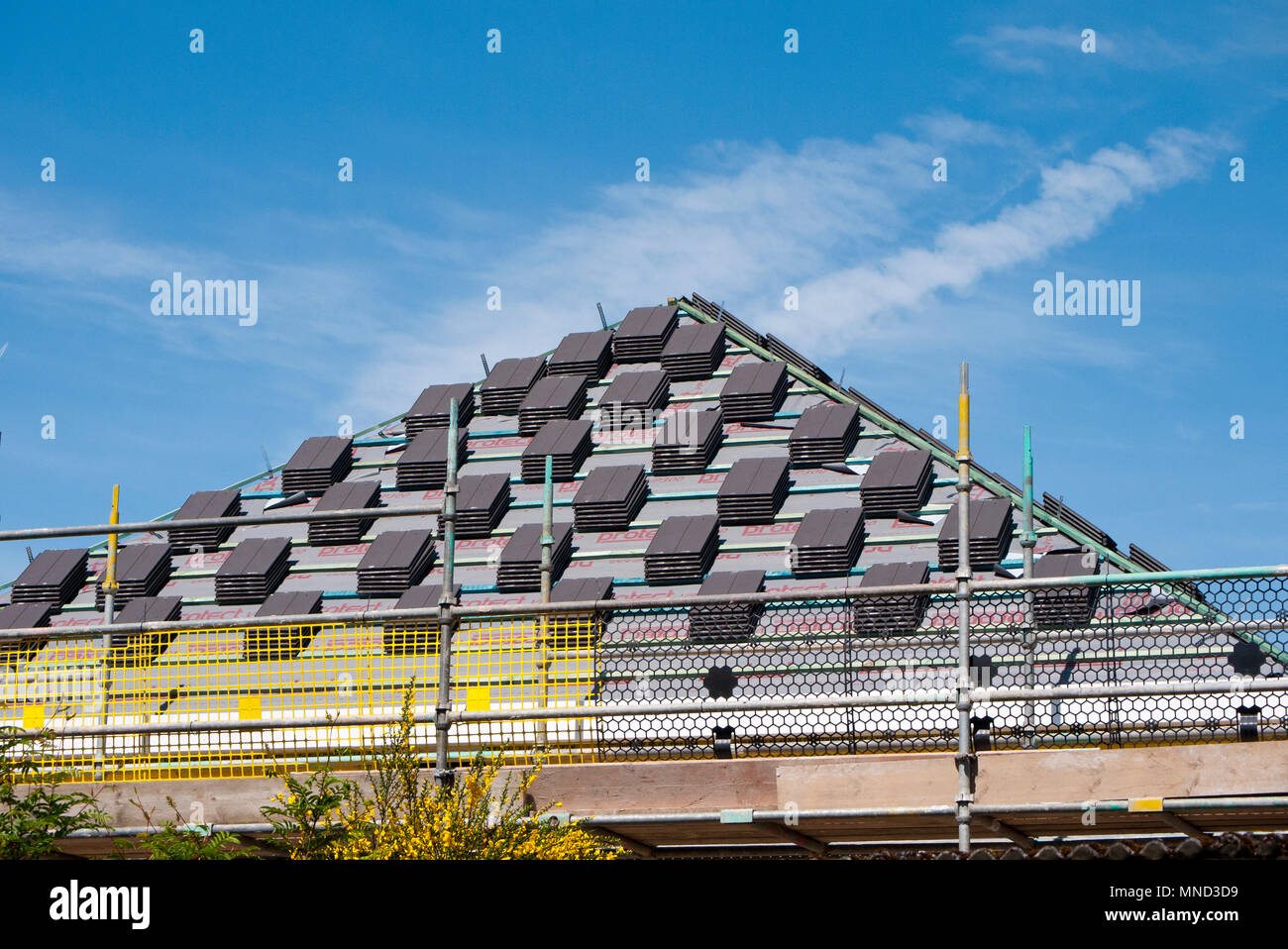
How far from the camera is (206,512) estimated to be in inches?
1165

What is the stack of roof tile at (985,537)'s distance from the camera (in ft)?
77.1

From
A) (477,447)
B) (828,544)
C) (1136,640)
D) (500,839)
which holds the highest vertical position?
(477,447)

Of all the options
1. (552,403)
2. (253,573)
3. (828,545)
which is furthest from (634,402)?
(253,573)

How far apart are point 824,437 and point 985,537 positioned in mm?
4433

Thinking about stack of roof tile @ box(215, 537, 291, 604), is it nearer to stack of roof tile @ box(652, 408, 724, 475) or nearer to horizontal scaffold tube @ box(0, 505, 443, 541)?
stack of roof tile @ box(652, 408, 724, 475)

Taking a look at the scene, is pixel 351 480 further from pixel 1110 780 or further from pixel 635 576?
pixel 1110 780

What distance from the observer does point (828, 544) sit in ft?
80.3

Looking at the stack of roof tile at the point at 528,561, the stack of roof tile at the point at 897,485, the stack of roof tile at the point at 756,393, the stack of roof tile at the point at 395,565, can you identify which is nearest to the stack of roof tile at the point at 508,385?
the stack of roof tile at the point at 756,393

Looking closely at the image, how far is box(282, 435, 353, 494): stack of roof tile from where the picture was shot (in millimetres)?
29859

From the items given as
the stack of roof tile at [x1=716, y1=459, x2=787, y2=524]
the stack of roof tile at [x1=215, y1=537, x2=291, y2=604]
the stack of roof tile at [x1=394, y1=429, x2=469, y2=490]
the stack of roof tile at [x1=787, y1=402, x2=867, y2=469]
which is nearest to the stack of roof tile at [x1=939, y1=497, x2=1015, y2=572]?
the stack of roof tile at [x1=716, y1=459, x2=787, y2=524]

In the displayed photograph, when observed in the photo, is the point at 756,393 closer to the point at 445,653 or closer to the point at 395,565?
the point at 395,565

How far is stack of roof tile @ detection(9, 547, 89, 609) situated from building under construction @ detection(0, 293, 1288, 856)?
600 millimetres
